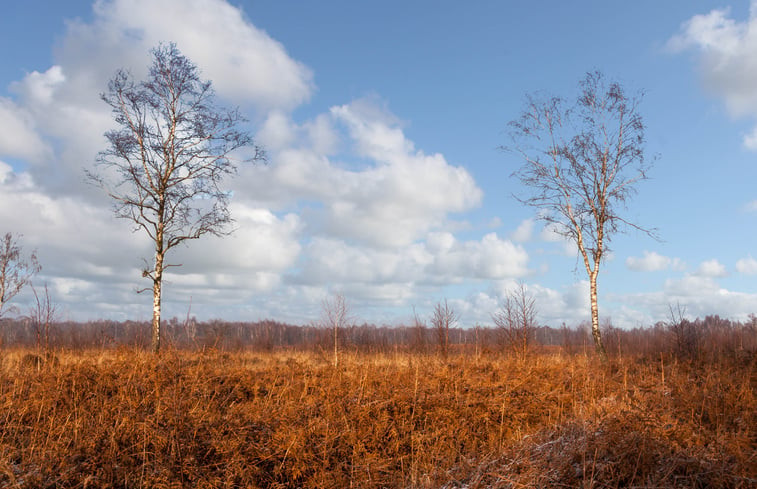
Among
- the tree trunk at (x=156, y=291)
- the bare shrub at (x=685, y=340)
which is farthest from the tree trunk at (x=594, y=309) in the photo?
the tree trunk at (x=156, y=291)

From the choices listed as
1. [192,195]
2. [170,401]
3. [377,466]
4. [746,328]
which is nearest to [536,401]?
[377,466]

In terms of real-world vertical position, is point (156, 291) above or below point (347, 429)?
above

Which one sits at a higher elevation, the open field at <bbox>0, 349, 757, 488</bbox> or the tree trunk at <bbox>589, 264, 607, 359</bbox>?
the tree trunk at <bbox>589, 264, 607, 359</bbox>

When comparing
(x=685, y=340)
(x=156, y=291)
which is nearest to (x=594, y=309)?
(x=685, y=340)

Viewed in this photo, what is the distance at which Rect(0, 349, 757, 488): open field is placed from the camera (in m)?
5.89

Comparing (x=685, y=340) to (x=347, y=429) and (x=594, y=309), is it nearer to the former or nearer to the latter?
(x=594, y=309)

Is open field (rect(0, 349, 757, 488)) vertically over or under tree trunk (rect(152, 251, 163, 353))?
under

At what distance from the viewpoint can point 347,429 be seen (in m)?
7.93

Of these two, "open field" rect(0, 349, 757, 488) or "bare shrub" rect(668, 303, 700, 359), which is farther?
"bare shrub" rect(668, 303, 700, 359)

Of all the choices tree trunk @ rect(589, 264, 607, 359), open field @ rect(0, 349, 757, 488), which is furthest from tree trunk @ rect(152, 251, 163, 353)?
tree trunk @ rect(589, 264, 607, 359)

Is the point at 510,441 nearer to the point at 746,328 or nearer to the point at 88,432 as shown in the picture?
the point at 88,432

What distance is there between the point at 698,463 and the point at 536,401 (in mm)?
5026

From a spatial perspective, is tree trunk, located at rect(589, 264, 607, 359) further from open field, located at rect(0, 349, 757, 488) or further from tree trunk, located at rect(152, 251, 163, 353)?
tree trunk, located at rect(152, 251, 163, 353)

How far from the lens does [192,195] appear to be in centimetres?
1759
